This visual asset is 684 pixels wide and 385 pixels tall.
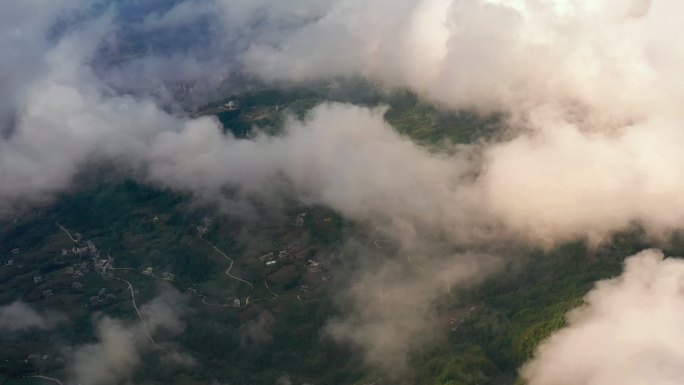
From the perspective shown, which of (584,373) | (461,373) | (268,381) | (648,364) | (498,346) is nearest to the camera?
(648,364)

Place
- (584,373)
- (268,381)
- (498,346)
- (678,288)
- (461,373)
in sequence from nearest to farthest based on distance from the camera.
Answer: (584,373) < (678,288) < (461,373) < (498,346) < (268,381)

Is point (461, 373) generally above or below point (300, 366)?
below

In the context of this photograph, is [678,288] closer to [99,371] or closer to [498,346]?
[498,346]

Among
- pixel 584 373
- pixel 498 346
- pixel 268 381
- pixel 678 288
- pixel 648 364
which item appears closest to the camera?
pixel 648 364

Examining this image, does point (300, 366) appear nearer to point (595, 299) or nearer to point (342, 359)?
point (342, 359)

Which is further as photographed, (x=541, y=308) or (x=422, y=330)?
(x=422, y=330)

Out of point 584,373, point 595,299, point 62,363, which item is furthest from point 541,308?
point 62,363

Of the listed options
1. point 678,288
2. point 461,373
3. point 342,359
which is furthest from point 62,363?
point 678,288

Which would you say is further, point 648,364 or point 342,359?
point 342,359

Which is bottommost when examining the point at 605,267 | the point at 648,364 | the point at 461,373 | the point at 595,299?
the point at 648,364
